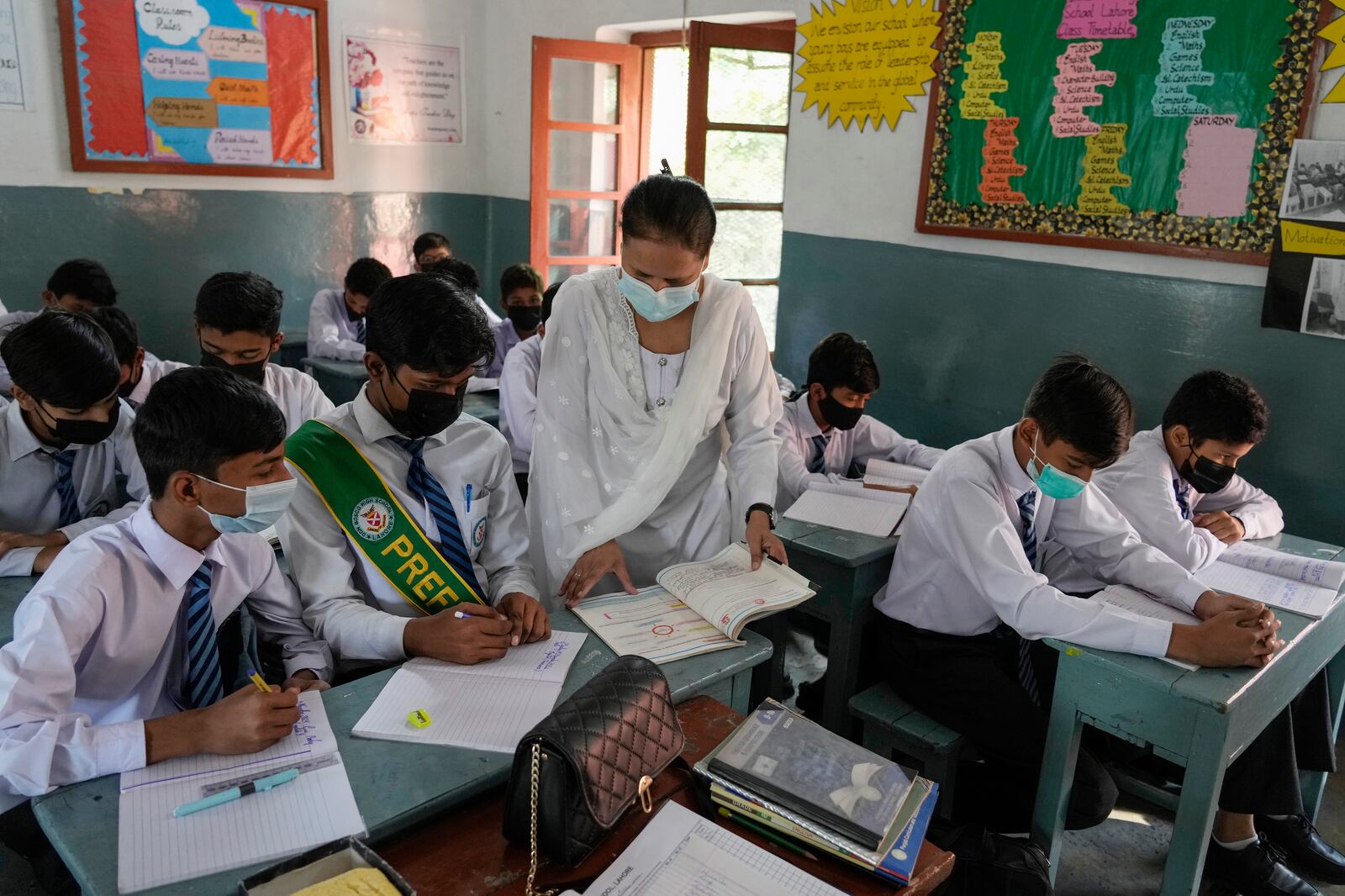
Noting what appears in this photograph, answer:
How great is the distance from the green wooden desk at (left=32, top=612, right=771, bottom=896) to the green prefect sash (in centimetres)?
26

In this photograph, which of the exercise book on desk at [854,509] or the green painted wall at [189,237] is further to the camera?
the green painted wall at [189,237]

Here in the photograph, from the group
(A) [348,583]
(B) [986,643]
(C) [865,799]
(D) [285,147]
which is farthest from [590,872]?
(D) [285,147]

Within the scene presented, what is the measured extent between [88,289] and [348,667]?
301cm

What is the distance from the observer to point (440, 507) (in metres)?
1.71

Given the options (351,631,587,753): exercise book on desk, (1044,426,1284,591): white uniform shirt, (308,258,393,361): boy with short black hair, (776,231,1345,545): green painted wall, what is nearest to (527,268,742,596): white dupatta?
(351,631,587,753): exercise book on desk

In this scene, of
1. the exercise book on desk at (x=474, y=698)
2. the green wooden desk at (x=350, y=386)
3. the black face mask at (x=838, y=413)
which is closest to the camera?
the exercise book on desk at (x=474, y=698)

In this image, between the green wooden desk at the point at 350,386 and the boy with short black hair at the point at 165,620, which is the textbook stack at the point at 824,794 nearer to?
the boy with short black hair at the point at 165,620

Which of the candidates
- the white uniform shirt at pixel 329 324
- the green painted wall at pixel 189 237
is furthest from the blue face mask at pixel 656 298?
the green painted wall at pixel 189 237

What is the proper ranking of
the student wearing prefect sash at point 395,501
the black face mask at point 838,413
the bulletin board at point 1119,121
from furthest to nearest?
1. the black face mask at point 838,413
2. the bulletin board at point 1119,121
3. the student wearing prefect sash at point 395,501

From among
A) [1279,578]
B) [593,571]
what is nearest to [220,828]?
[593,571]

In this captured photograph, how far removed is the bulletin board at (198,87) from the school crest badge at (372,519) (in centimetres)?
397

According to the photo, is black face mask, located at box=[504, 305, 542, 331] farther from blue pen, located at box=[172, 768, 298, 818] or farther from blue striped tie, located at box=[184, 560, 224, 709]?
blue pen, located at box=[172, 768, 298, 818]

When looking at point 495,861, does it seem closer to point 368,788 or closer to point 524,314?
point 368,788

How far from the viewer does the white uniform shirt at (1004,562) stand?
1825 mm
